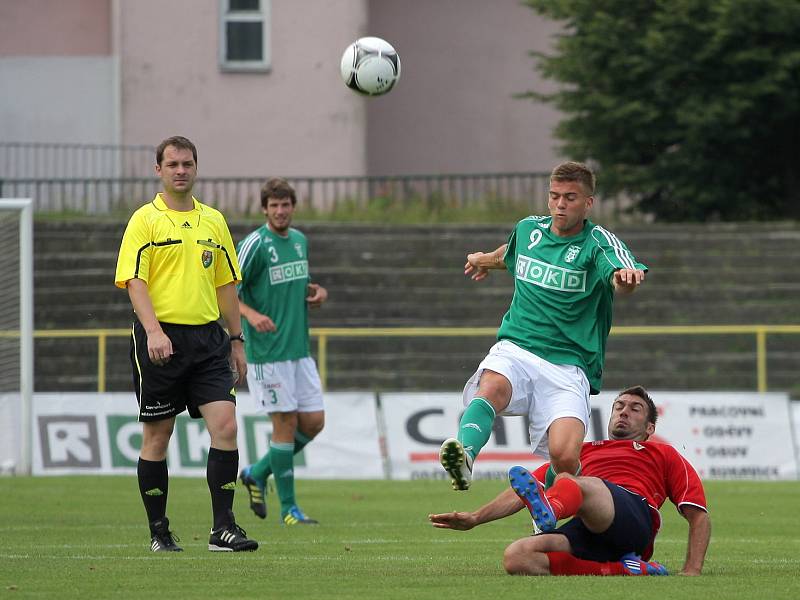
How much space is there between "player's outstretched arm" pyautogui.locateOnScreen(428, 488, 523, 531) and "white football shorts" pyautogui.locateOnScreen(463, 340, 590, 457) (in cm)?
66

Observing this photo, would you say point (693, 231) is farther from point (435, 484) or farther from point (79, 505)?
point (79, 505)

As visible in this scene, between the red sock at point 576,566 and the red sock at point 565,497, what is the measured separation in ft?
1.43

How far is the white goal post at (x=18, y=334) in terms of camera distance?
17078mm

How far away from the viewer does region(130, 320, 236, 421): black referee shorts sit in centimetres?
875

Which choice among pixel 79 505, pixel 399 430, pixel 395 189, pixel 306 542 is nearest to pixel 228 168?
pixel 395 189

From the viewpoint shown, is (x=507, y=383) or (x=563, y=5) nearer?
(x=507, y=383)

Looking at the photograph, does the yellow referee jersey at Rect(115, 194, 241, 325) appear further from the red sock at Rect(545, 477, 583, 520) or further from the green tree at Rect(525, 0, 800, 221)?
the green tree at Rect(525, 0, 800, 221)

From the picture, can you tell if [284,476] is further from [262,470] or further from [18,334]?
[18,334]

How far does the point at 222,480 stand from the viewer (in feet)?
29.0

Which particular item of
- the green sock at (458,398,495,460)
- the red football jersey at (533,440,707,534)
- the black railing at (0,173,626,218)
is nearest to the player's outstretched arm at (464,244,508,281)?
the green sock at (458,398,495,460)

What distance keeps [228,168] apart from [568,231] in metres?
22.6

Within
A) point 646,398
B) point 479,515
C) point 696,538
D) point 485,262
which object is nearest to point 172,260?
point 485,262

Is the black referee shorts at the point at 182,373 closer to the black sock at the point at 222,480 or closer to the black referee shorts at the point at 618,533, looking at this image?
the black sock at the point at 222,480

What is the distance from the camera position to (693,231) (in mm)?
25141
